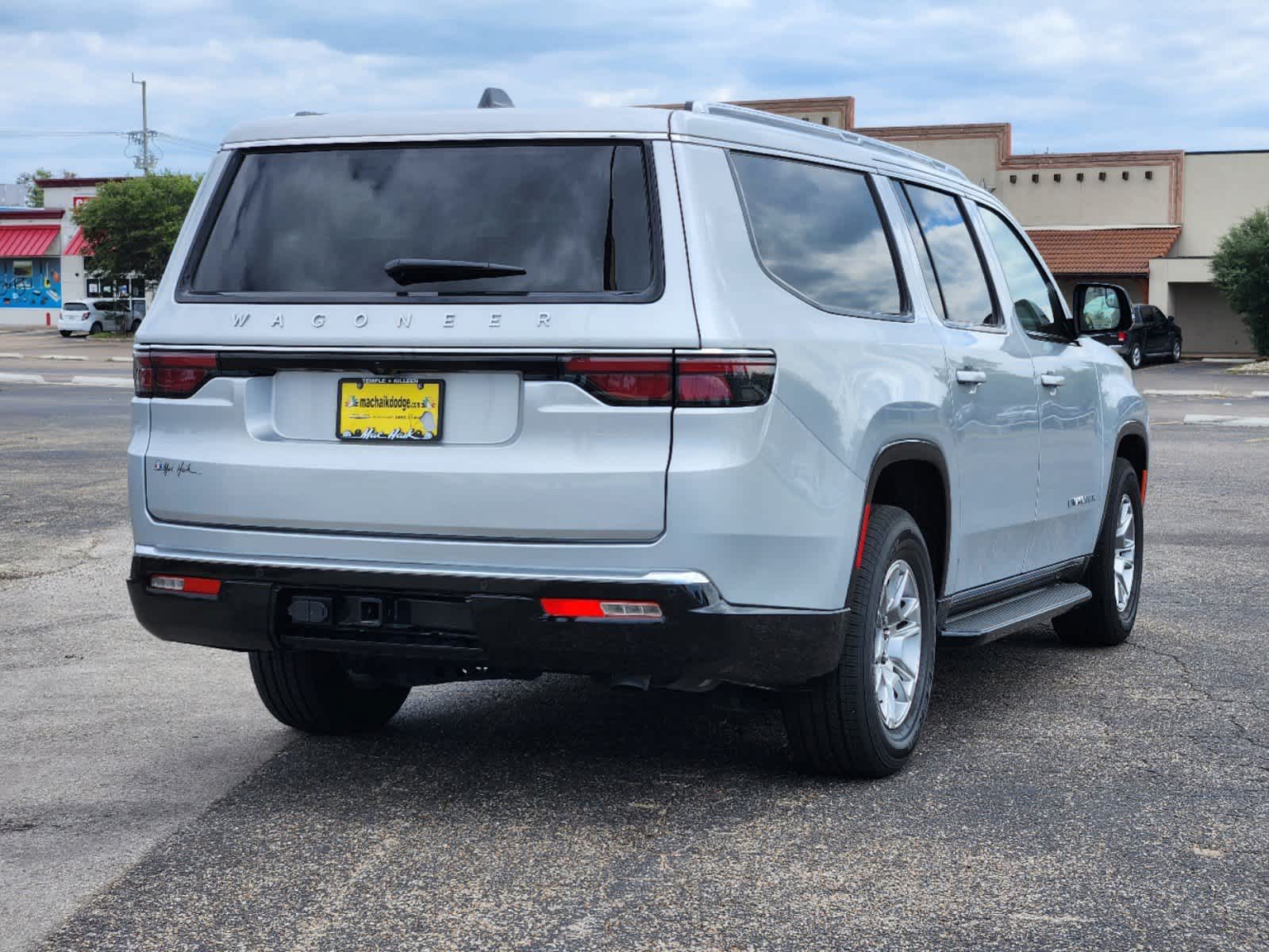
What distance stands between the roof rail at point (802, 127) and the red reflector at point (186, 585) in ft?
6.29

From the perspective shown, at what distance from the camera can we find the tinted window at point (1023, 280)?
659 centimetres

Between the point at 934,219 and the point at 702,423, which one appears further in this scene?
the point at 934,219

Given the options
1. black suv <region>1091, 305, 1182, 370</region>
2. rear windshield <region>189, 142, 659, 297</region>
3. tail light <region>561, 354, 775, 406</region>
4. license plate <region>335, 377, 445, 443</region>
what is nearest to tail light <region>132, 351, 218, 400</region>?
rear windshield <region>189, 142, 659, 297</region>

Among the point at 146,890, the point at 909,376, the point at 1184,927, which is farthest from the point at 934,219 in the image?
the point at 146,890

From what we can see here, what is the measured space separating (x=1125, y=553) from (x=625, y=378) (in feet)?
13.8

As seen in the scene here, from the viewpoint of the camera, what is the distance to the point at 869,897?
13.3 ft

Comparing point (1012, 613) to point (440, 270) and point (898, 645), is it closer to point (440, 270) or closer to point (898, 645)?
point (898, 645)

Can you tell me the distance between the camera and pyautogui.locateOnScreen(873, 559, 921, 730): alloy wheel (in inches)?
203

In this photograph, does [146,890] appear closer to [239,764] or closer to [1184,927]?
[239,764]

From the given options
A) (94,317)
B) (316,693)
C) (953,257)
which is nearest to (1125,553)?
(953,257)

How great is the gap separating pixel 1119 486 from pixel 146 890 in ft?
16.2

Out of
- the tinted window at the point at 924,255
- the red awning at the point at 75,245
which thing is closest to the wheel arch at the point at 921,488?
the tinted window at the point at 924,255

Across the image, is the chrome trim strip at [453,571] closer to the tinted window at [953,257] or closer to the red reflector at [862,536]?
the red reflector at [862,536]

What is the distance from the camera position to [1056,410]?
261 inches
